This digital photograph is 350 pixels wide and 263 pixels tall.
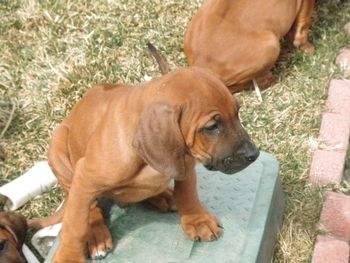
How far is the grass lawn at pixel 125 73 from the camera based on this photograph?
4.05 meters

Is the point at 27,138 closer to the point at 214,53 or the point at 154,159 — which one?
the point at 214,53

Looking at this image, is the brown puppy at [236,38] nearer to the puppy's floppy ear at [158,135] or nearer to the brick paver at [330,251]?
the brick paver at [330,251]

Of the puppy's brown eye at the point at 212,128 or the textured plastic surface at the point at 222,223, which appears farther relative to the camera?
the textured plastic surface at the point at 222,223

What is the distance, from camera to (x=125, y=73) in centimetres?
484

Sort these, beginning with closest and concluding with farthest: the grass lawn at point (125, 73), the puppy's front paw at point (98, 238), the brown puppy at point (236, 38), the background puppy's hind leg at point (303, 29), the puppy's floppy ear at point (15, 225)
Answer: the puppy's front paw at point (98, 238) → the puppy's floppy ear at point (15, 225) → the grass lawn at point (125, 73) → the brown puppy at point (236, 38) → the background puppy's hind leg at point (303, 29)

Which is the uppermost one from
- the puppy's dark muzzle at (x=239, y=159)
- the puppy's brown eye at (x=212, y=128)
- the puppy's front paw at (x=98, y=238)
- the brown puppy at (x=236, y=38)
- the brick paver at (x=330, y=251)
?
the puppy's brown eye at (x=212, y=128)

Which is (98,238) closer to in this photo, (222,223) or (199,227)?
(199,227)

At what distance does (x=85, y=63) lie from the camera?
4887mm

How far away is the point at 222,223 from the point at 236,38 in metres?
1.51

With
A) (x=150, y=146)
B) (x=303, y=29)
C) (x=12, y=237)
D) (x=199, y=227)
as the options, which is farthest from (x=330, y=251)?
(x=303, y=29)

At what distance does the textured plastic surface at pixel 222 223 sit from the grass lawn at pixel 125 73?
35 cm

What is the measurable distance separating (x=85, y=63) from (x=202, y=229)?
207 centimetres

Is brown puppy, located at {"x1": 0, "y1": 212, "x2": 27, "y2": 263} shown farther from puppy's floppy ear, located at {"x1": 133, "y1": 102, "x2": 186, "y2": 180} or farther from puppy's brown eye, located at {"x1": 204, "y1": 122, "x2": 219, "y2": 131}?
puppy's brown eye, located at {"x1": 204, "y1": 122, "x2": 219, "y2": 131}

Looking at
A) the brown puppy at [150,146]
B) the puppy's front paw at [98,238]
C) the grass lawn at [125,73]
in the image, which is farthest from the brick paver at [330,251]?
the puppy's front paw at [98,238]
